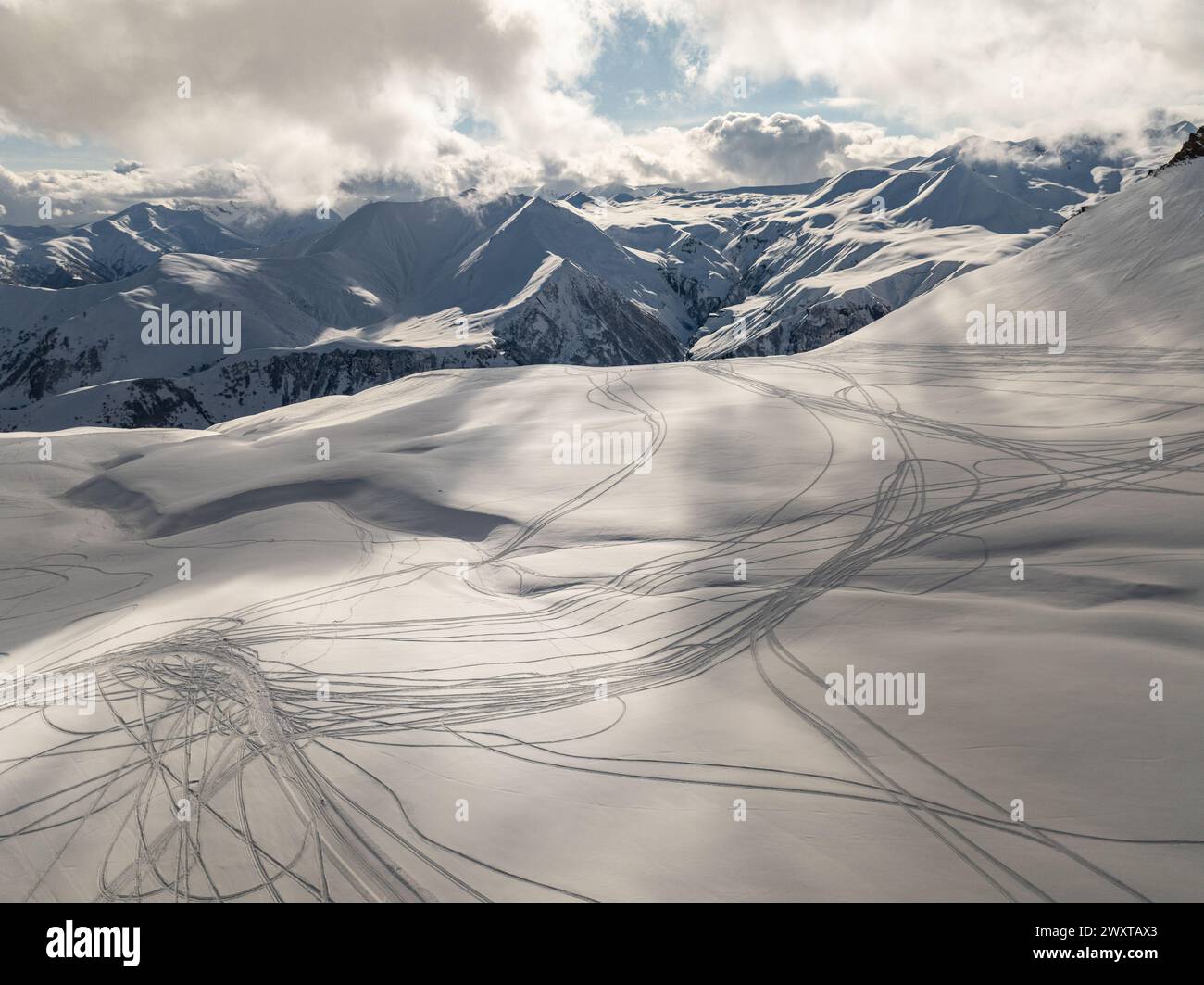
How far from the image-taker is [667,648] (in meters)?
13.9

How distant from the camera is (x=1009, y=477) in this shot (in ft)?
59.7

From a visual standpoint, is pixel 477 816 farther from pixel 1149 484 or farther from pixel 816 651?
pixel 1149 484

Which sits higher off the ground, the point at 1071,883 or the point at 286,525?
the point at 286,525

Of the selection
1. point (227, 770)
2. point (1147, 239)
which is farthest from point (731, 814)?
point (1147, 239)

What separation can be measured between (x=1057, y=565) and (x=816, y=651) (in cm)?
574

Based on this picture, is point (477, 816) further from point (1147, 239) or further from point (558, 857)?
point (1147, 239)

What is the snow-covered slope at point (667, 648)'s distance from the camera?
29.6 feet

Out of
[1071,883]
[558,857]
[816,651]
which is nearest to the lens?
[1071,883]

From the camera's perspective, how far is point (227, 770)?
1087 centimetres

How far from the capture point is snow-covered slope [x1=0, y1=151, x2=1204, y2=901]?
9.02 metres

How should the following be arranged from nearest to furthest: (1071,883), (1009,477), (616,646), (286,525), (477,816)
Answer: (1071,883), (477,816), (616,646), (1009,477), (286,525)
